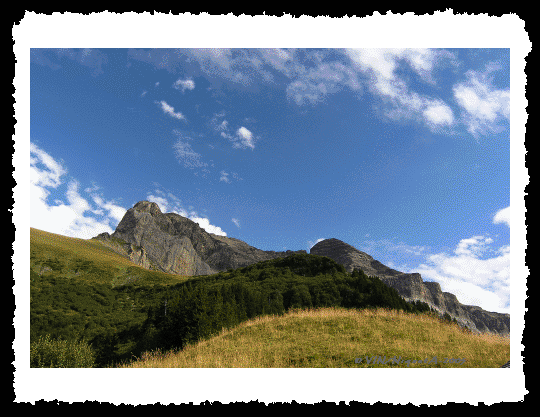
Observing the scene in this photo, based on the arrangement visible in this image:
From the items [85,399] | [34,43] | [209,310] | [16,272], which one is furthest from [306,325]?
[34,43]

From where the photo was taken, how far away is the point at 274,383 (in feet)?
27.2

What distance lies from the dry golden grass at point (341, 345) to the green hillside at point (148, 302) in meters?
1.37

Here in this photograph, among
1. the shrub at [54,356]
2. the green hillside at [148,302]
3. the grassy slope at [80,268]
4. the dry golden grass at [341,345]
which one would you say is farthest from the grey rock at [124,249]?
the dry golden grass at [341,345]

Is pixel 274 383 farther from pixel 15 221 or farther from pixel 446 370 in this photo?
pixel 15 221

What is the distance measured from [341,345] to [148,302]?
2172 inches

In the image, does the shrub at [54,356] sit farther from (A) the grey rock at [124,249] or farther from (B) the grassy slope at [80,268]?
(A) the grey rock at [124,249]

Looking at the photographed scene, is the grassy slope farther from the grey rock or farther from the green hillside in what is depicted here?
the grey rock

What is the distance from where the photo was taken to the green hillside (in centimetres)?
2341

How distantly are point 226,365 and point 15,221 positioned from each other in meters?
9.23

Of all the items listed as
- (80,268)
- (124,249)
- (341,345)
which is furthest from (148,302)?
(124,249)

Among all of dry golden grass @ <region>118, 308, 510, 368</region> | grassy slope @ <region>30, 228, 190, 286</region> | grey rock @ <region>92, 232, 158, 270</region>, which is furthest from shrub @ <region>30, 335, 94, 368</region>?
grey rock @ <region>92, 232, 158, 270</region>

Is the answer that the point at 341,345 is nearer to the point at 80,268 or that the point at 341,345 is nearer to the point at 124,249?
the point at 80,268

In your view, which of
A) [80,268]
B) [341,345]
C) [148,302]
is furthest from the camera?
[80,268]

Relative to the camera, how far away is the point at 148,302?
59.8 meters
